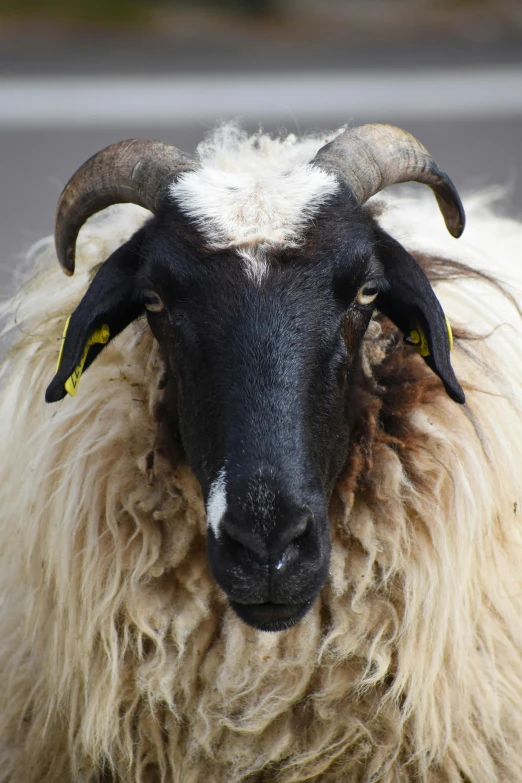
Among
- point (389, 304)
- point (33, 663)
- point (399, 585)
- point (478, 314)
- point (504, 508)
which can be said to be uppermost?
point (389, 304)

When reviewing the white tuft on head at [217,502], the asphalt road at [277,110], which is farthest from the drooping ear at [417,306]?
the asphalt road at [277,110]

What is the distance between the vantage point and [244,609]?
225 cm

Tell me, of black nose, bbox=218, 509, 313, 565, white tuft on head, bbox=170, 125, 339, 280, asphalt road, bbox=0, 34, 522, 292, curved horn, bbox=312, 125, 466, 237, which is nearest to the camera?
black nose, bbox=218, 509, 313, 565

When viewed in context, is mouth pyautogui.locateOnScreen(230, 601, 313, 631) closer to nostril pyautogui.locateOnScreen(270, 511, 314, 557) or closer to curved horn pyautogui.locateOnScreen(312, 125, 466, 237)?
nostril pyautogui.locateOnScreen(270, 511, 314, 557)

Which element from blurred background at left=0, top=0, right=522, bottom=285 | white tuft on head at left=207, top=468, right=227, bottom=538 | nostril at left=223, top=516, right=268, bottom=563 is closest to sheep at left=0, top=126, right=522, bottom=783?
white tuft on head at left=207, top=468, right=227, bottom=538

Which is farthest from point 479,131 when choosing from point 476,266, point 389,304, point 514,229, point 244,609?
point 244,609

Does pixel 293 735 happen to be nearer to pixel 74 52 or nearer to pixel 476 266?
pixel 476 266

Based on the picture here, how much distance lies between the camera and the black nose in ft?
6.86

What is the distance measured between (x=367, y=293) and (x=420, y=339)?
23cm

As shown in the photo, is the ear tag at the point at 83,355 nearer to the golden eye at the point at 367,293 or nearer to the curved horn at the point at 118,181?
the curved horn at the point at 118,181

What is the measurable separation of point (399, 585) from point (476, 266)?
112cm

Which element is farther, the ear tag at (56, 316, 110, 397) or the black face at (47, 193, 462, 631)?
the ear tag at (56, 316, 110, 397)

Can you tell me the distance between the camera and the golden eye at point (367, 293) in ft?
8.20

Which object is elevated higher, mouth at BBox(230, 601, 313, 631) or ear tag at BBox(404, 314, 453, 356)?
ear tag at BBox(404, 314, 453, 356)
